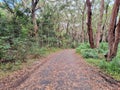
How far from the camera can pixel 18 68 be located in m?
9.45

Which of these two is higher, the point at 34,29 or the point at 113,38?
the point at 34,29

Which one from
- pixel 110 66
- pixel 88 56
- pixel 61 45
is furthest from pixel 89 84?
pixel 61 45

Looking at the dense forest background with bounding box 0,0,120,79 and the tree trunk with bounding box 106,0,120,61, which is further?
the dense forest background with bounding box 0,0,120,79

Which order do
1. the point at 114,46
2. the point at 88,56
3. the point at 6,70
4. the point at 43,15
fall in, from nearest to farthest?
the point at 6,70 → the point at 114,46 → the point at 88,56 → the point at 43,15

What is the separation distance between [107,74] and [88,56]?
Answer: 6.56 metres

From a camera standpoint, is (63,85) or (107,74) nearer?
(63,85)

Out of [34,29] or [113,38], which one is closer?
[113,38]

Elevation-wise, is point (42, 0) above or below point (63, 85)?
above

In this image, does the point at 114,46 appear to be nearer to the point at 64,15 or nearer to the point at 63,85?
the point at 63,85

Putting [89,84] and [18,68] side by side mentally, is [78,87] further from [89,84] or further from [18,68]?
[18,68]

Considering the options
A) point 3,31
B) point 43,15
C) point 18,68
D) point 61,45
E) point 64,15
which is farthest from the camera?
point 64,15

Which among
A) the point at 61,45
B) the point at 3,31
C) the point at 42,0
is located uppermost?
the point at 42,0

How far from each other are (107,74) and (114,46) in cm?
280

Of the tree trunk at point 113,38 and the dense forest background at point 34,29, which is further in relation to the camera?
the dense forest background at point 34,29
